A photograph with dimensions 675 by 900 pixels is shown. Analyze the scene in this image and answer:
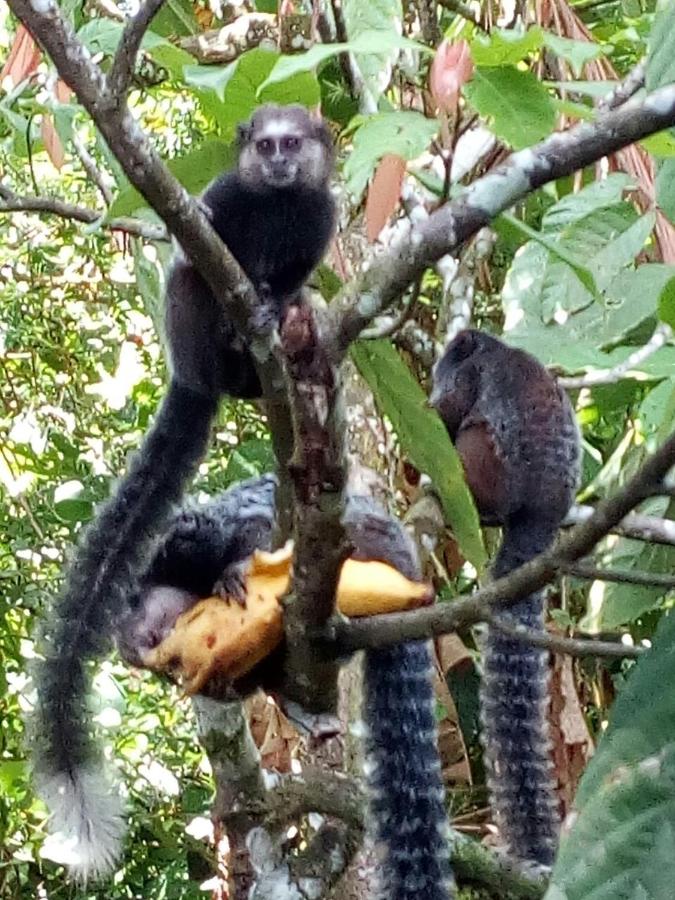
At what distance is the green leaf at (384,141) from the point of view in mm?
898

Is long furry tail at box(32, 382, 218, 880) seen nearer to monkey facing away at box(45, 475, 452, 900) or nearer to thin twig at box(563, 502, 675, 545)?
monkey facing away at box(45, 475, 452, 900)

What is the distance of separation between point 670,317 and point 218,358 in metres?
0.76

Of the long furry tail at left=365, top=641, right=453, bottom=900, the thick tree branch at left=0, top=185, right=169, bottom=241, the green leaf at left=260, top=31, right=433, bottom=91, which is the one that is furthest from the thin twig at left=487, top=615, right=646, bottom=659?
the thick tree branch at left=0, top=185, right=169, bottom=241

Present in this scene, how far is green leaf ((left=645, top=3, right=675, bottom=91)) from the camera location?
717mm

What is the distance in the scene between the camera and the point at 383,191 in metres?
1.06

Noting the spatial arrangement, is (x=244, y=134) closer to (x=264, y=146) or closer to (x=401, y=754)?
(x=264, y=146)

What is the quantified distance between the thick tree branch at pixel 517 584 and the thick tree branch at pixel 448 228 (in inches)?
8.3

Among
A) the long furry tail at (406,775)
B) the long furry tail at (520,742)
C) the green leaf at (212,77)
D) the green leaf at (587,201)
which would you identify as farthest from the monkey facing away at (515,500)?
the green leaf at (212,77)

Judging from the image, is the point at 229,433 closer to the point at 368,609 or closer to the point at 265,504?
the point at 265,504

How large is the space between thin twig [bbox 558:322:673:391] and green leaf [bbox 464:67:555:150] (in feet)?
0.98

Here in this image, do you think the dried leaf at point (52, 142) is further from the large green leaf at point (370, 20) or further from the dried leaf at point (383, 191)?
the dried leaf at point (383, 191)

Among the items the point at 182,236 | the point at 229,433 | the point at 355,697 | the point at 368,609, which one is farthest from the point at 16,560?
the point at 182,236

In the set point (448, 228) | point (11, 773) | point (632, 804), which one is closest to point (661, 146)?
point (448, 228)

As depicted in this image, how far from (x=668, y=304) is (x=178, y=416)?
82 cm
